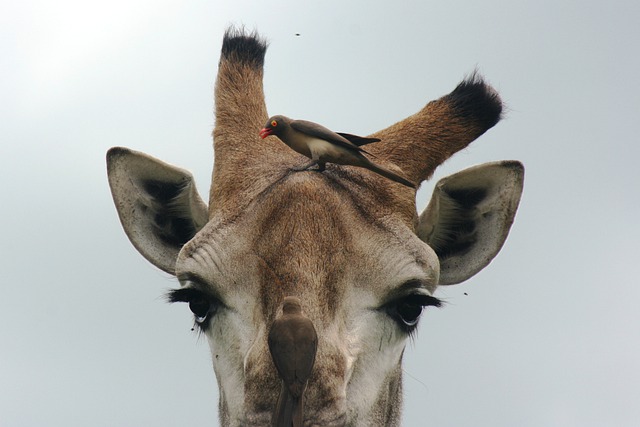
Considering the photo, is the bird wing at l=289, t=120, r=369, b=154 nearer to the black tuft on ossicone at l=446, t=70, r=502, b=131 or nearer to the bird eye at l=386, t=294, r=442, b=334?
the bird eye at l=386, t=294, r=442, b=334

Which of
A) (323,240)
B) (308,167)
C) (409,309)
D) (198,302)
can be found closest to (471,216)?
(409,309)

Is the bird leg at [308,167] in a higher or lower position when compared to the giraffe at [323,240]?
higher

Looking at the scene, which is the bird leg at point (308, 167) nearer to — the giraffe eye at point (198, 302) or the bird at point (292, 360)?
the giraffe eye at point (198, 302)

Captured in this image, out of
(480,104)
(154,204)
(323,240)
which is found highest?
(480,104)

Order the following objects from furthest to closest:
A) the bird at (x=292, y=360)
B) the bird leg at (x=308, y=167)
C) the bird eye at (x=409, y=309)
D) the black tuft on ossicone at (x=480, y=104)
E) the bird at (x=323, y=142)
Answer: the black tuft on ossicone at (x=480, y=104)
the bird leg at (x=308, y=167)
the bird eye at (x=409, y=309)
the bird at (x=323, y=142)
the bird at (x=292, y=360)

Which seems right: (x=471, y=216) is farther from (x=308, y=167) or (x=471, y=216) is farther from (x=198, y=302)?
(x=198, y=302)

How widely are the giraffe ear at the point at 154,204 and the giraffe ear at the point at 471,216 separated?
222cm

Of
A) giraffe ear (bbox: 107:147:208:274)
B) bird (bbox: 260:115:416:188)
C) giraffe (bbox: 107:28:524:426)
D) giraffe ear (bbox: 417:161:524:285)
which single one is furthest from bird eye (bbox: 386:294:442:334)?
giraffe ear (bbox: 107:147:208:274)

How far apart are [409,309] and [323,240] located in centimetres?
92

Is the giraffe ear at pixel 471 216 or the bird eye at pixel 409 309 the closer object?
the bird eye at pixel 409 309

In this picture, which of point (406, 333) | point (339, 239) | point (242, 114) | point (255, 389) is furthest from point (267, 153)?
point (255, 389)

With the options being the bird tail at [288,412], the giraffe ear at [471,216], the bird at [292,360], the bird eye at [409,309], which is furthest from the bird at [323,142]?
the bird tail at [288,412]

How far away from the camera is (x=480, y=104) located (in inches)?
390

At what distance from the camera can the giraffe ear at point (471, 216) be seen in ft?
28.2
